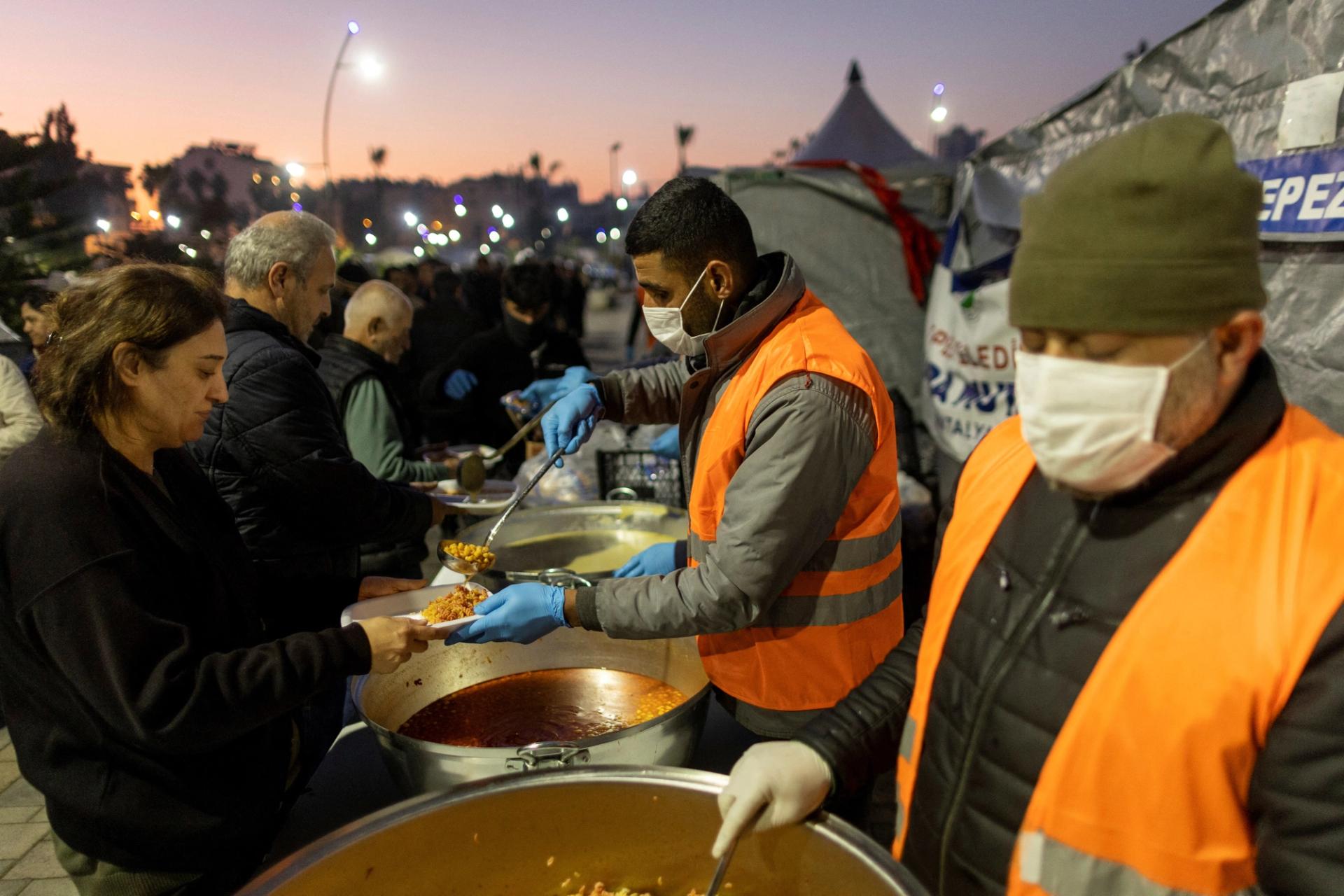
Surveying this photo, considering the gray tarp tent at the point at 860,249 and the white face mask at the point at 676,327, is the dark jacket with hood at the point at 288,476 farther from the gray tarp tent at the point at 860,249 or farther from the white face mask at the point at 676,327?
the gray tarp tent at the point at 860,249

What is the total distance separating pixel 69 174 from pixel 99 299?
1052cm

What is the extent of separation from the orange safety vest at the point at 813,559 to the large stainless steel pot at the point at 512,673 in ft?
0.62

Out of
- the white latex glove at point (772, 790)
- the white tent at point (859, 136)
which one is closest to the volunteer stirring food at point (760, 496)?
the white latex glove at point (772, 790)

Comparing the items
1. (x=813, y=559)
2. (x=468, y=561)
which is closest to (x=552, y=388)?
(x=468, y=561)

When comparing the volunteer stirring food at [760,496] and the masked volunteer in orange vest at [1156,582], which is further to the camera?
the volunteer stirring food at [760,496]

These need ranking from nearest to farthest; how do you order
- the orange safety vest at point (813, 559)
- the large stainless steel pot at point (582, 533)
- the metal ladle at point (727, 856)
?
the metal ladle at point (727, 856), the orange safety vest at point (813, 559), the large stainless steel pot at point (582, 533)

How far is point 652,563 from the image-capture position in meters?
2.53

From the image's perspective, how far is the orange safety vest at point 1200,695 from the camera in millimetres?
915

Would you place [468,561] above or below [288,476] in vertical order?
below

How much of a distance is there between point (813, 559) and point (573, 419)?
3.89 feet

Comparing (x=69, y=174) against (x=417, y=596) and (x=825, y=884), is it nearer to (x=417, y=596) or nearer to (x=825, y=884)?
(x=417, y=596)

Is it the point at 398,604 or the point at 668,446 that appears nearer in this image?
the point at 398,604

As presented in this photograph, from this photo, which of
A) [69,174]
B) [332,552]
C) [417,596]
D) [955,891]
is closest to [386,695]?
[417,596]

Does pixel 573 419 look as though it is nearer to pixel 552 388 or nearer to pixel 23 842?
pixel 552 388
